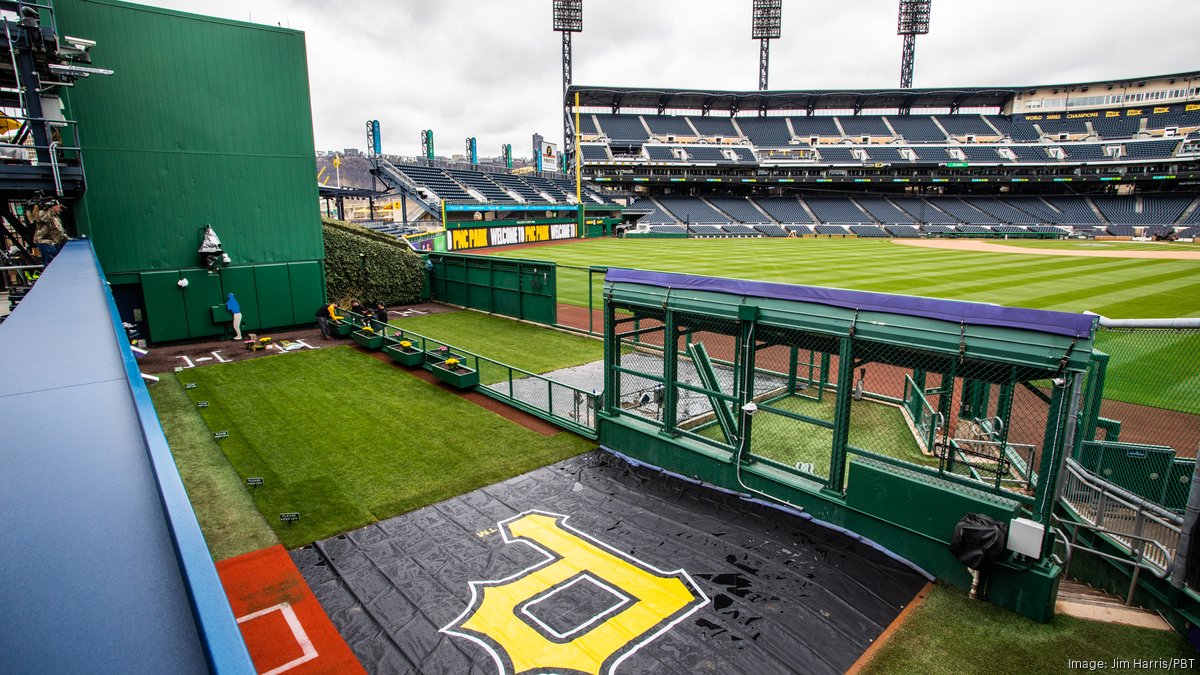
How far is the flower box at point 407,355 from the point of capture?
Answer: 636 inches

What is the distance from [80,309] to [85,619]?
18.3 feet

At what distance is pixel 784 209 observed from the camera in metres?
82.1

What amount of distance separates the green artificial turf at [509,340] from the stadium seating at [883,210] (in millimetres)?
67833

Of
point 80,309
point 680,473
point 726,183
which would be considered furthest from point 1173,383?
point 726,183

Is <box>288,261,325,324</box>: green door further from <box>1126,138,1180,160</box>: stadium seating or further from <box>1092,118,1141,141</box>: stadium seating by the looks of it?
<box>1092,118,1141,141</box>: stadium seating

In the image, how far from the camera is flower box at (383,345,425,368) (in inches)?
636

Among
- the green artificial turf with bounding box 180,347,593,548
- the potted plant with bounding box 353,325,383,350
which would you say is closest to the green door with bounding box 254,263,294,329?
the potted plant with bounding box 353,325,383,350

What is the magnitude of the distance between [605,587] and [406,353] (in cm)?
1104

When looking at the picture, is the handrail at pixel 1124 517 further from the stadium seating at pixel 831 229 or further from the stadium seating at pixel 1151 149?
the stadium seating at pixel 1151 149

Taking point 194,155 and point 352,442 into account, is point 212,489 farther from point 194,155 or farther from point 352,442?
point 194,155

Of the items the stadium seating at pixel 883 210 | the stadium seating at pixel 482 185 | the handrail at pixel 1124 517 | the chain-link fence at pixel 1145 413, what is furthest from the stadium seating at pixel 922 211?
the handrail at pixel 1124 517

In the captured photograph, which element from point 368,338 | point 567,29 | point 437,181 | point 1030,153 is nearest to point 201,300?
point 368,338

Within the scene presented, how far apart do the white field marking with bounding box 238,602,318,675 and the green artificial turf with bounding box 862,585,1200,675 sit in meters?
5.59

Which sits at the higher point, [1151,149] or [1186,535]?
[1151,149]
